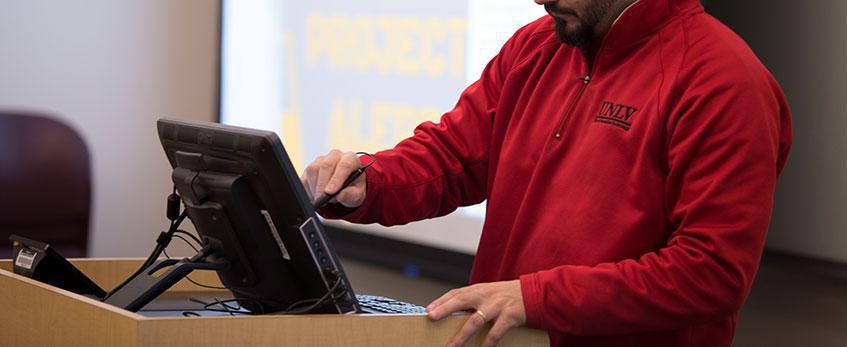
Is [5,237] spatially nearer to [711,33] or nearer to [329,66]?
[329,66]

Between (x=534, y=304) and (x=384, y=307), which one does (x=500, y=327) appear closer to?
(x=534, y=304)

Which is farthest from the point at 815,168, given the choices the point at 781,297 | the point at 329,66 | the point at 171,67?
the point at 171,67

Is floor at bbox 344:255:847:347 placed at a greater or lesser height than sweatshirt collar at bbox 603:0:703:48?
lesser

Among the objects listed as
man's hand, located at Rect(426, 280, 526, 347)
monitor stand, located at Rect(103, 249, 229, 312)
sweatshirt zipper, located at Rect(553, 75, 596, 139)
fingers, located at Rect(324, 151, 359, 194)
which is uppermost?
sweatshirt zipper, located at Rect(553, 75, 596, 139)

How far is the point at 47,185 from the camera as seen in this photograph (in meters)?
3.79

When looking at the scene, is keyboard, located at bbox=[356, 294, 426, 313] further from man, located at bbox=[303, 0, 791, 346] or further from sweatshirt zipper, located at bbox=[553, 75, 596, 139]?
sweatshirt zipper, located at bbox=[553, 75, 596, 139]

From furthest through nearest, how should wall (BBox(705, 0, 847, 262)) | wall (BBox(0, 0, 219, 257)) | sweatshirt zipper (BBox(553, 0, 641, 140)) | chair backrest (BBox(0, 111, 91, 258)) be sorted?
wall (BBox(0, 0, 219, 257))
chair backrest (BBox(0, 111, 91, 258))
wall (BBox(705, 0, 847, 262))
sweatshirt zipper (BBox(553, 0, 641, 140))

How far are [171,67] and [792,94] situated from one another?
2.95m

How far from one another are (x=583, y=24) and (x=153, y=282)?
0.76 metres

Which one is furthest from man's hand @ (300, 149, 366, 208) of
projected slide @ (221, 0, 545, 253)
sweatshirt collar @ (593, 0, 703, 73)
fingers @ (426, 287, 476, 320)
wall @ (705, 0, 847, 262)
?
projected slide @ (221, 0, 545, 253)

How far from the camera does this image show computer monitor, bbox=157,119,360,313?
1.41m

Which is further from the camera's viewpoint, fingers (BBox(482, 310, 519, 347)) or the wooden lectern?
fingers (BBox(482, 310, 519, 347))

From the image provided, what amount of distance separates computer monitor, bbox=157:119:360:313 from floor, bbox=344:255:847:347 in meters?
1.35

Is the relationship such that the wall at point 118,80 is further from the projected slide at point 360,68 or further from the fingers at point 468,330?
the fingers at point 468,330
